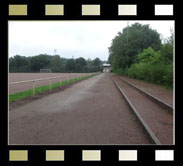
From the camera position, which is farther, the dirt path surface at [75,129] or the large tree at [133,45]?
the large tree at [133,45]

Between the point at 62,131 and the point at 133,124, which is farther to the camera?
the point at 133,124

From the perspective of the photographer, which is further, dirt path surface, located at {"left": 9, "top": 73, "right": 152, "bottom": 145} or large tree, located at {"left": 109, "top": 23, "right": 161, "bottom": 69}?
large tree, located at {"left": 109, "top": 23, "right": 161, "bottom": 69}

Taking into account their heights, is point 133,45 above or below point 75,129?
above

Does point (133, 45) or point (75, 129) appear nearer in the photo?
point (75, 129)

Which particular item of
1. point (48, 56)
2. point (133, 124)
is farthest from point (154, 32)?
point (48, 56)

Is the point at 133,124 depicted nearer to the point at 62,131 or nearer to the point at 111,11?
the point at 62,131

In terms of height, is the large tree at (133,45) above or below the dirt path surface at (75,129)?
above

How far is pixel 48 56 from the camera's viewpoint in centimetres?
7269

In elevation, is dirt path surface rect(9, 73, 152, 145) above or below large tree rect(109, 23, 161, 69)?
below
